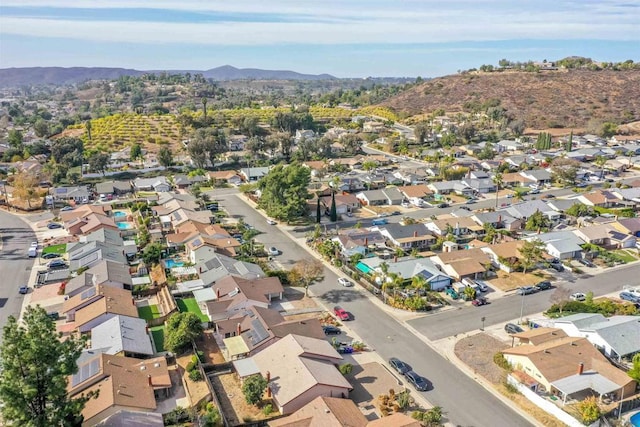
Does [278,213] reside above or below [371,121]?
below

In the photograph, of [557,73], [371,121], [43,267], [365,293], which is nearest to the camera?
[365,293]

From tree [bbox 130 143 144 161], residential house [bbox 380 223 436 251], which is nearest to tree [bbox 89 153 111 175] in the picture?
tree [bbox 130 143 144 161]

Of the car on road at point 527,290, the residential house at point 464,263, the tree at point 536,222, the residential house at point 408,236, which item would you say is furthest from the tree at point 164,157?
the car on road at point 527,290

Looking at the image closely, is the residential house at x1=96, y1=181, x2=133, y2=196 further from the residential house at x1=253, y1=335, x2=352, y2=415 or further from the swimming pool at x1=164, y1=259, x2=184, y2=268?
the residential house at x1=253, y1=335, x2=352, y2=415

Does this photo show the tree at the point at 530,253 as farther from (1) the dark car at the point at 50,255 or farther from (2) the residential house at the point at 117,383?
(1) the dark car at the point at 50,255

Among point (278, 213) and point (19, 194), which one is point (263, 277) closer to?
point (278, 213)

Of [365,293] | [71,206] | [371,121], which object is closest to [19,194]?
[71,206]
